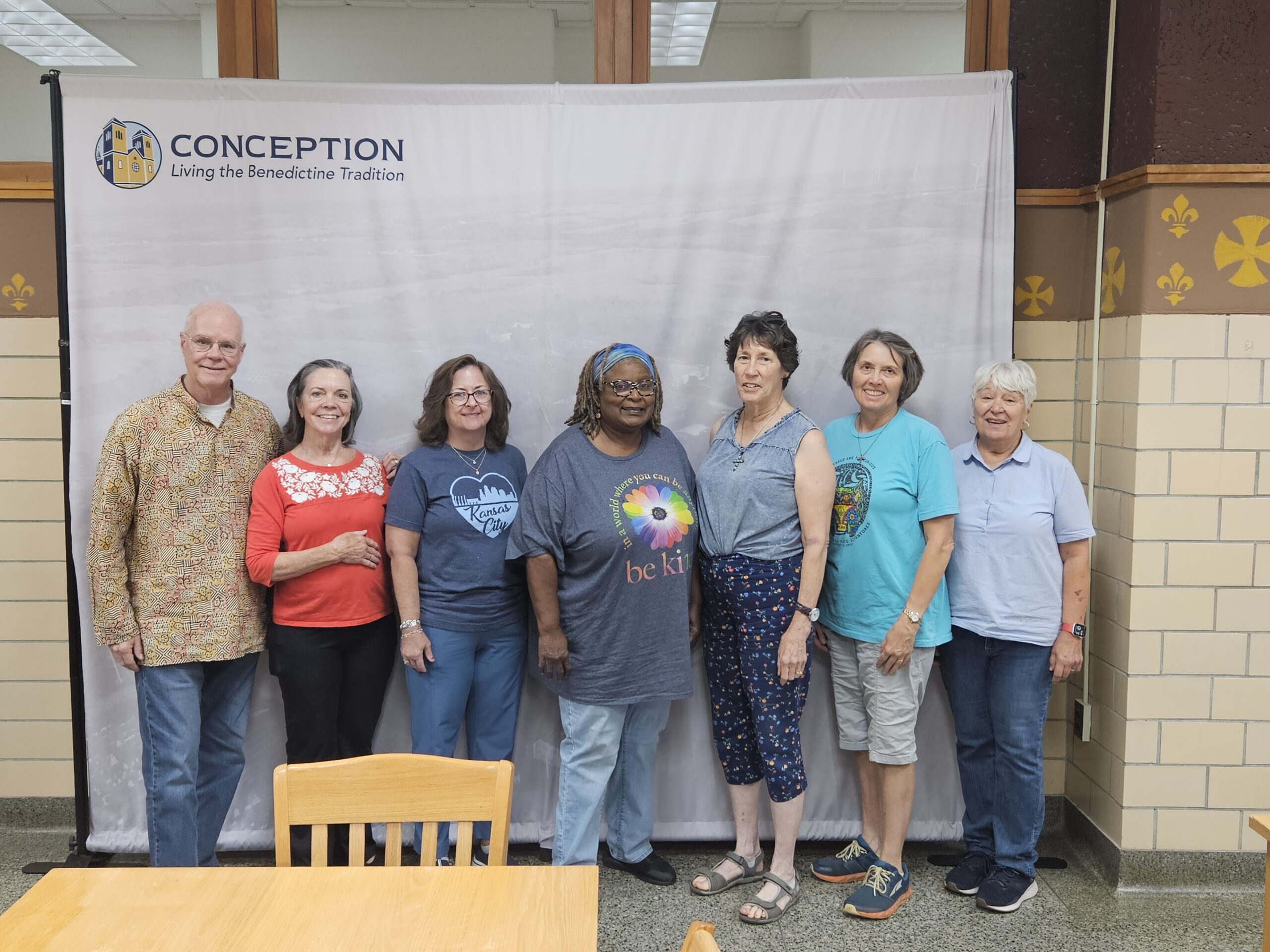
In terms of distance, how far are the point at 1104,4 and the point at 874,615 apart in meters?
2.13

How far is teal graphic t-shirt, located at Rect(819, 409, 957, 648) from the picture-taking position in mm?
2795

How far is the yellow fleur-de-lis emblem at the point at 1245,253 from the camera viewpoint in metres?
2.86

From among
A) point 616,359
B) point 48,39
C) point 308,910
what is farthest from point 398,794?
point 48,39

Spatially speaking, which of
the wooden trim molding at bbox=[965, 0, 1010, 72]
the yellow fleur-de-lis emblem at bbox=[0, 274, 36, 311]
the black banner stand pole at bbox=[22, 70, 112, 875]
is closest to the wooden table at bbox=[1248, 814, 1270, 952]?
the wooden trim molding at bbox=[965, 0, 1010, 72]

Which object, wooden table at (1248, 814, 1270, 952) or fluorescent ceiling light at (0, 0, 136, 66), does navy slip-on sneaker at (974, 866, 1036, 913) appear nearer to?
wooden table at (1248, 814, 1270, 952)

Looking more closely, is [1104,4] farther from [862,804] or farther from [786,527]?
[862,804]

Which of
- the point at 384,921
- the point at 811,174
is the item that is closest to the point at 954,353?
the point at 811,174

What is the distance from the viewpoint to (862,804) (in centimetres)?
311

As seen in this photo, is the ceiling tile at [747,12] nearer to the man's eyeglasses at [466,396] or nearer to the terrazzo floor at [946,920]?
the man's eyeglasses at [466,396]

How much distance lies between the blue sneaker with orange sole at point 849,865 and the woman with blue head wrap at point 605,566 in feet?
2.41

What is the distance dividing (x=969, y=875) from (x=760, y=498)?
1.36 metres

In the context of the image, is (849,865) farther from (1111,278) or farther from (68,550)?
(68,550)

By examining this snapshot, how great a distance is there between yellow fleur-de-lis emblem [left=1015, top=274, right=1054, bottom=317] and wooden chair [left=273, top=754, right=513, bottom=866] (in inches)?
93.8

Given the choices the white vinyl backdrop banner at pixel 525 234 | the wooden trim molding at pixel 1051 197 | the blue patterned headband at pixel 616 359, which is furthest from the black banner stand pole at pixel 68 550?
the wooden trim molding at pixel 1051 197
